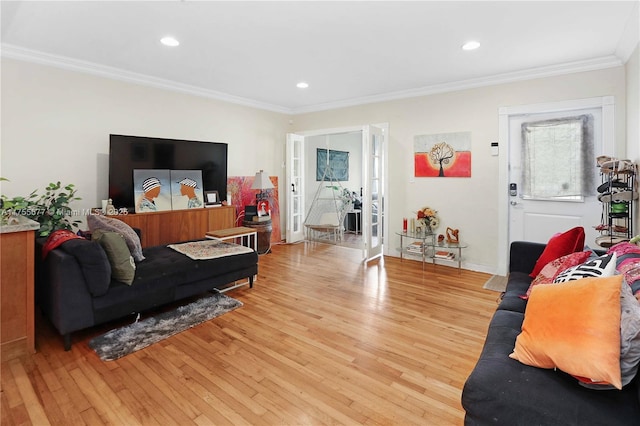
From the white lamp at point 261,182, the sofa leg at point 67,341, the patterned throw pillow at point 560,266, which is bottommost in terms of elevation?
the sofa leg at point 67,341

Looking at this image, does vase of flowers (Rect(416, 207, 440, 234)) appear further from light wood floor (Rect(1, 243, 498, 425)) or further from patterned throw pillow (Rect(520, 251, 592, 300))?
patterned throw pillow (Rect(520, 251, 592, 300))

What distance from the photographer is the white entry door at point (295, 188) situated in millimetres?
6281

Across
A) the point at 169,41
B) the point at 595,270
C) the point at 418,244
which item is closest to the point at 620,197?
the point at 595,270

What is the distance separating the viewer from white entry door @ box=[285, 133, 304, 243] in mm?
6281

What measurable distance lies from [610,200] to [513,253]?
1054 millimetres

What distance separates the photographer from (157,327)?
9.11ft

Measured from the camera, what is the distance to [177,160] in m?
4.50

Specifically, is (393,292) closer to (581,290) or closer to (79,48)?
(581,290)

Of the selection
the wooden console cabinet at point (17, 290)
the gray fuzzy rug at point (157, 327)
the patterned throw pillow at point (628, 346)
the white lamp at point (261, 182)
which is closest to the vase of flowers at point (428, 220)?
the white lamp at point (261, 182)

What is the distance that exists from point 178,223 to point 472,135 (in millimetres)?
4097

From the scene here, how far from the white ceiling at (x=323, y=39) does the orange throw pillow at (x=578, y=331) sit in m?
2.19

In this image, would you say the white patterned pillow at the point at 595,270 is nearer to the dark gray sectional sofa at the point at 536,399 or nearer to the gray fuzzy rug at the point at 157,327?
the dark gray sectional sofa at the point at 536,399

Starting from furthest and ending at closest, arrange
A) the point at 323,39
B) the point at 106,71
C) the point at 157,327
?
the point at 106,71 → the point at 323,39 → the point at 157,327

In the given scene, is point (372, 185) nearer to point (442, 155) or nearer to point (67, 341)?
point (442, 155)
